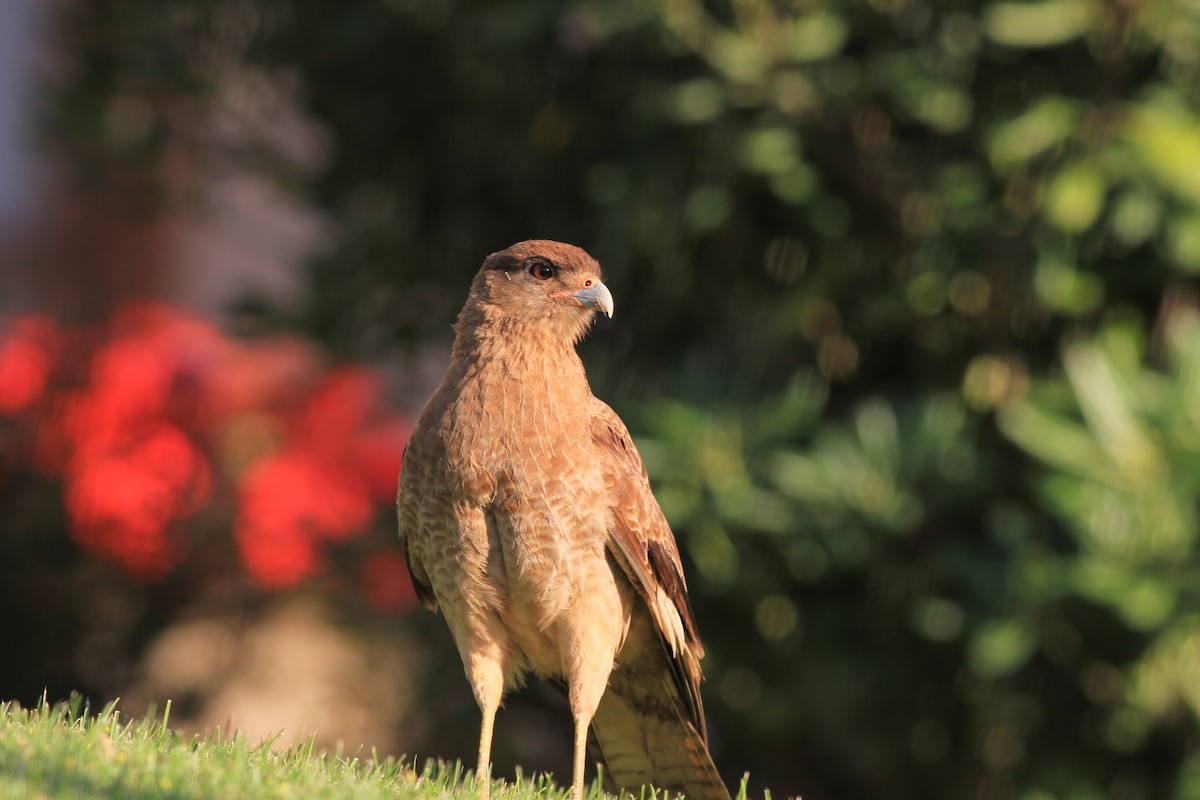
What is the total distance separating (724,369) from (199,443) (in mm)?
2853

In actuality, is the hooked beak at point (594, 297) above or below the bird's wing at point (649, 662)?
above

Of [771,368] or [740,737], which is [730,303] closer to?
[771,368]

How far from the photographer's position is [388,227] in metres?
7.30

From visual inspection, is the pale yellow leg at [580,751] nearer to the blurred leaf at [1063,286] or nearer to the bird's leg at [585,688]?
the bird's leg at [585,688]

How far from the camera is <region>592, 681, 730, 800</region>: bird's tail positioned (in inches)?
200

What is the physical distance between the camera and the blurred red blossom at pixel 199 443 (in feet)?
23.8

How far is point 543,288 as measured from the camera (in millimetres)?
4746

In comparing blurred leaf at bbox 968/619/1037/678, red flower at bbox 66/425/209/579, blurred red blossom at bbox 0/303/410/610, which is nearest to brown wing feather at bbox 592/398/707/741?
blurred leaf at bbox 968/619/1037/678

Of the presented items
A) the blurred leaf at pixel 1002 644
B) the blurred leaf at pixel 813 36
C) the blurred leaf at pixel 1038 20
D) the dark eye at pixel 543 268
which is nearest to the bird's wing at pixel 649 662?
the dark eye at pixel 543 268

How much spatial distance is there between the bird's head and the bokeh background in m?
1.24

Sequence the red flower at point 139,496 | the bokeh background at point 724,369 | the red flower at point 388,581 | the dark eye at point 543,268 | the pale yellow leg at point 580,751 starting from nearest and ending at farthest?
the pale yellow leg at point 580,751
the dark eye at point 543,268
the bokeh background at point 724,369
the red flower at point 139,496
the red flower at point 388,581

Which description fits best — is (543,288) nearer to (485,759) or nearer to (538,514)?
(538,514)

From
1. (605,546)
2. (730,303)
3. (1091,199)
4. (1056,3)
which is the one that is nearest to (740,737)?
(730,303)

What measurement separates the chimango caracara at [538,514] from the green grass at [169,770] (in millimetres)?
327
